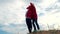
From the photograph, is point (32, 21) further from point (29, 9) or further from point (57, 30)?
point (57, 30)

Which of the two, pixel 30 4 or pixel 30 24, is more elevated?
pixel 30 4

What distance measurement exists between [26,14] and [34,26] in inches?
25.6

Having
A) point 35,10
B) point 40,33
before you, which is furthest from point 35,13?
point 40,33

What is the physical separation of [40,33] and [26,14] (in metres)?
1.44

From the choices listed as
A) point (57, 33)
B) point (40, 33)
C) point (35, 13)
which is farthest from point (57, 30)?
point (35, 13)

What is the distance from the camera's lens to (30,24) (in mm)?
8945

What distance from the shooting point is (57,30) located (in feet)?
24.7

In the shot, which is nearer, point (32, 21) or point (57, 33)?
point (57, 33)

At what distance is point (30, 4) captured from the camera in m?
8.84

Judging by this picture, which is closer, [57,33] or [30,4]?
[57,33]

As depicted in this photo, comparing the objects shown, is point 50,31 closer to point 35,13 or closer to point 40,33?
point 40,33

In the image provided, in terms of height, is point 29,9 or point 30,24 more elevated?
point 29,9

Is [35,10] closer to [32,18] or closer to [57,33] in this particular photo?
[32,18]

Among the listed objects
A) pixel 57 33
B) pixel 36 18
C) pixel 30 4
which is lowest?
pixel 57 33
